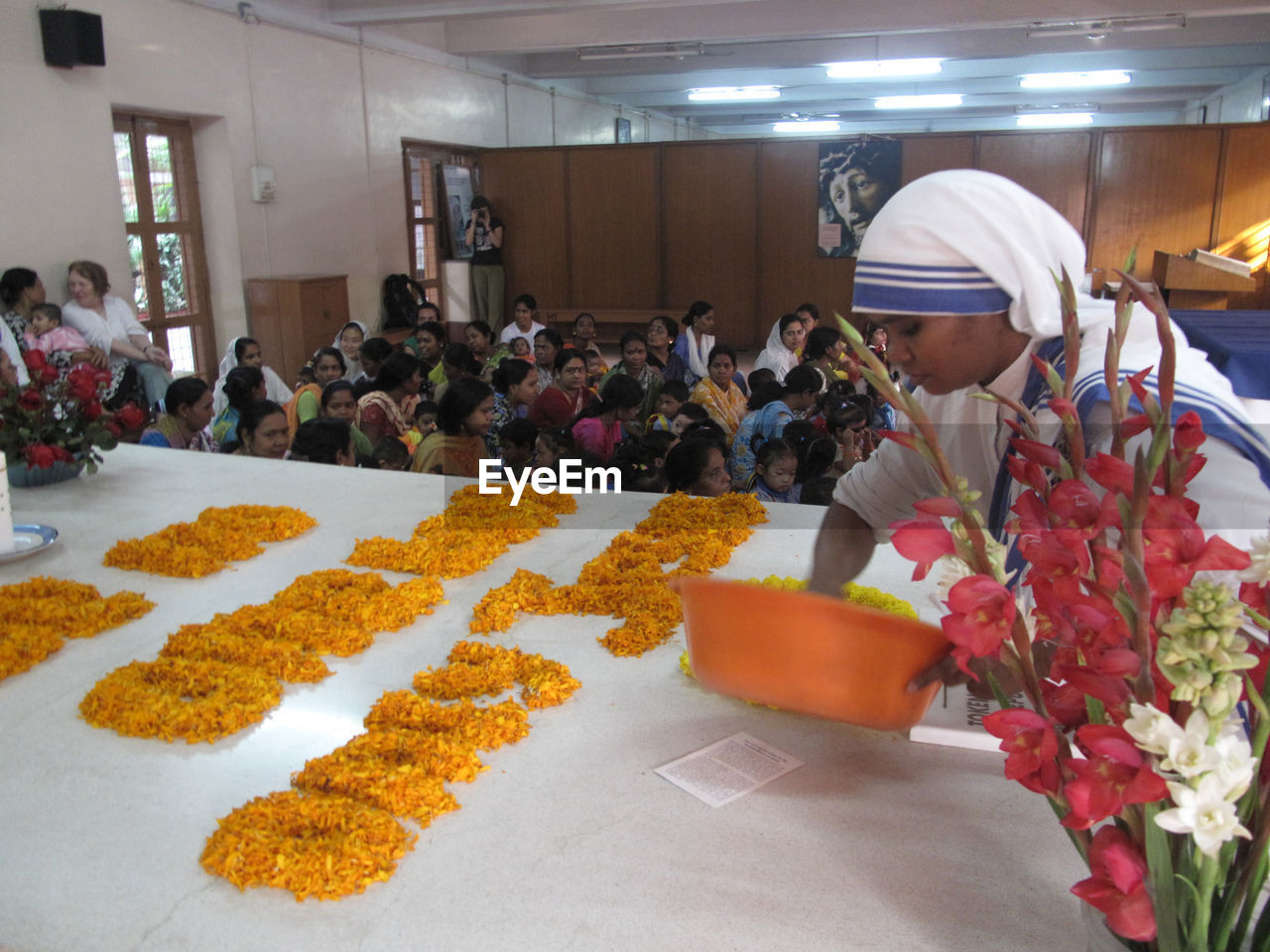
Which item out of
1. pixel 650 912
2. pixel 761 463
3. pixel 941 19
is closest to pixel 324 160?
pixel 941 19

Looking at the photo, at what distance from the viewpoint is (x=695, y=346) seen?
710cm

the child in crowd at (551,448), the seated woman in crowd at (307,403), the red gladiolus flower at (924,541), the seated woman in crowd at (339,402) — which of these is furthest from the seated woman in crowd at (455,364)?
the red gladiolus flower at (924,541)

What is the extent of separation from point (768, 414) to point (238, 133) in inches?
200

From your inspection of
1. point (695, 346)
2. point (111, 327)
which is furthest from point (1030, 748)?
point (111, 327)

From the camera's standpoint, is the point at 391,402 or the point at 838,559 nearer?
the point at 838,559

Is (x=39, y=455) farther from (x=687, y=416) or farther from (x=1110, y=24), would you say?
(x=1110, y=24)

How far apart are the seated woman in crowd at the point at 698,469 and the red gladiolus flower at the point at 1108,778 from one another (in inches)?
103

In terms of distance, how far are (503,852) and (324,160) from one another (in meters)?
8.26

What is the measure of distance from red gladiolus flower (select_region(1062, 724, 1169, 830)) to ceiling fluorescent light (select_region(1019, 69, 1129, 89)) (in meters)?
13.8

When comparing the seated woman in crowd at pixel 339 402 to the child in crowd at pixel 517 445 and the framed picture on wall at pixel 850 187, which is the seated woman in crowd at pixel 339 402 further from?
the framed picture on wall at pixel 850 187

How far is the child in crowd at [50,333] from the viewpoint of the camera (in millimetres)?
5703

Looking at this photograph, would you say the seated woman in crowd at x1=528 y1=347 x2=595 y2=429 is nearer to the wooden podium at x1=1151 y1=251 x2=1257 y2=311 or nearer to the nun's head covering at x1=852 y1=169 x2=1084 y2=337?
the nun's head covering at x1=852 y1=169 x2=1084 y2=337

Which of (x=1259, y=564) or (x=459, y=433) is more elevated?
(x=1259, y=564)

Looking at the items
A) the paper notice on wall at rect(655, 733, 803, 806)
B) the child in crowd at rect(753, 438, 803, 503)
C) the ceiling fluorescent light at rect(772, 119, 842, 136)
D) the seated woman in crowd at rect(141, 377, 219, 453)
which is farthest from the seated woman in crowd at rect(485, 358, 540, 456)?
the ceiling fluorescent light at rect(772, 119, 842, 136)
